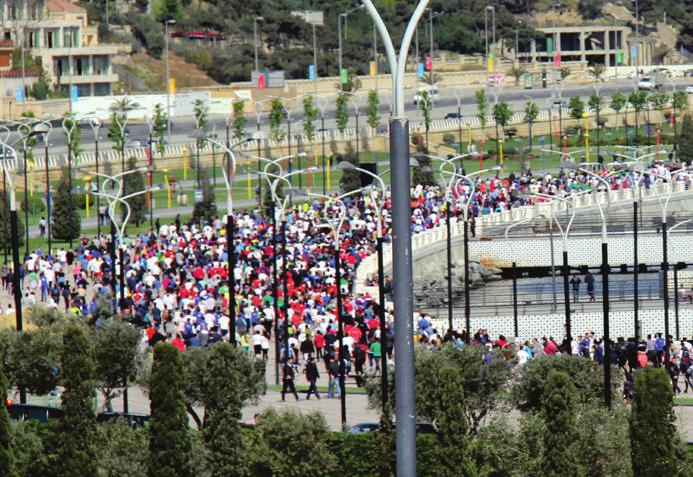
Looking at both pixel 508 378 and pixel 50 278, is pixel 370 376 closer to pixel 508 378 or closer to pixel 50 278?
pixel 508 378

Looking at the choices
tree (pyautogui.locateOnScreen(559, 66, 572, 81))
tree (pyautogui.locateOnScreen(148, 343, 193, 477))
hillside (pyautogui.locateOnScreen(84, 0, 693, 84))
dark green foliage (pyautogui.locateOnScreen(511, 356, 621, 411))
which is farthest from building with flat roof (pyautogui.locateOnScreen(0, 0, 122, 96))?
tree (pyautogui.locateOnScreen(148, 343, 193, 477))

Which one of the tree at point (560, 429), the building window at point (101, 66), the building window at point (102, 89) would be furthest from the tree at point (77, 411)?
the building window at point (101, 66)

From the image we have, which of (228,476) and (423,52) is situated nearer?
(228,476)

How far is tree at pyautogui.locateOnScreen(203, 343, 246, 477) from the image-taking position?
87.5ft

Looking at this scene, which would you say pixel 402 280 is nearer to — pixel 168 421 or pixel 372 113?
pixel 168 421

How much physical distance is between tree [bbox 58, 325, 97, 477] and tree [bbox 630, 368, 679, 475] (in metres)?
7.80

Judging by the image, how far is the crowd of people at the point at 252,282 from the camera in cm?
3881

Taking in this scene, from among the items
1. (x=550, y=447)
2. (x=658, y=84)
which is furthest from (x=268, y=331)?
(x=658, y=84)

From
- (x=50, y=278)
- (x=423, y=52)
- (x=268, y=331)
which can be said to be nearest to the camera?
(x=268, y=331)

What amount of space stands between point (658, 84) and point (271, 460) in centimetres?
9927

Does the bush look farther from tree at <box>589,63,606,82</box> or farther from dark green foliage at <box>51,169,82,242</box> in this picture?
tree at <box>589,63,606,82</box>

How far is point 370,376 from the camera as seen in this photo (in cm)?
3070

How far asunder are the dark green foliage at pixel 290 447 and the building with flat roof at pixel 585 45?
118m

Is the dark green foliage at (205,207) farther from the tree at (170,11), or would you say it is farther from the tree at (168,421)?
the tree at (170,11)
